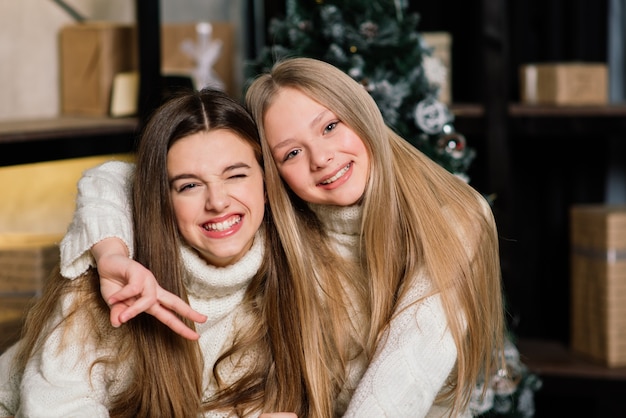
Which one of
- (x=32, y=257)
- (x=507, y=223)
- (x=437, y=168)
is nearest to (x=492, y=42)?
(x=507, y=223)

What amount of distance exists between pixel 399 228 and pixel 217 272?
14.0 inches

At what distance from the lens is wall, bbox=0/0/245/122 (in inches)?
105

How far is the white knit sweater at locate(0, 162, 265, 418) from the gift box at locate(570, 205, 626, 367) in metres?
1.35

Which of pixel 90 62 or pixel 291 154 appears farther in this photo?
pixel 90 62

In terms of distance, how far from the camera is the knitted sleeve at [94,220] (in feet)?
5.95

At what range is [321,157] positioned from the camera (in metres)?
1.85

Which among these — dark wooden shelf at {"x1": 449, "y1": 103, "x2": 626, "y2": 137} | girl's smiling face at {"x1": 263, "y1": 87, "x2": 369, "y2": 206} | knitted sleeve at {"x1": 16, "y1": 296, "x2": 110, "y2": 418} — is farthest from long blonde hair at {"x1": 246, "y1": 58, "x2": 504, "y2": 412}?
dark wooden shelf at {"x1": 449, "y1": 103, "x2": 626, "y2": 137}

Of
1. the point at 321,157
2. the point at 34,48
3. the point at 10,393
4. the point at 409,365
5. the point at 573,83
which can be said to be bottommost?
the point at 10,393

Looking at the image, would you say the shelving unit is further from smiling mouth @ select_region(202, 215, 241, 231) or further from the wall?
smiling mouth @ select_region(202, 215, 241, 231)

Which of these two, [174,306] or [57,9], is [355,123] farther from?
[57,9]

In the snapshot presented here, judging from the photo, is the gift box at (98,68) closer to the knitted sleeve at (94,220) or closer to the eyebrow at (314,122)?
the knitted sleeve at (94,220)

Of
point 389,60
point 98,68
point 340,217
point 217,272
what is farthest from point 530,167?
point 217,272

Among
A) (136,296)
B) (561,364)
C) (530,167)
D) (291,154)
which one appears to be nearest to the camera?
(136,296)

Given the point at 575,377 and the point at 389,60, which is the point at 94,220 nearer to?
the point at 389,60
